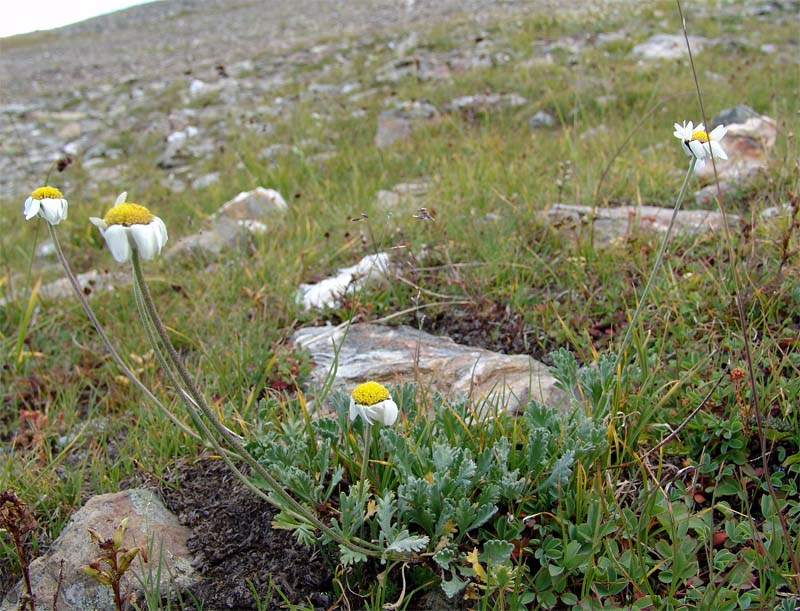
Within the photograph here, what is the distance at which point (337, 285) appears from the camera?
3365 millimetres

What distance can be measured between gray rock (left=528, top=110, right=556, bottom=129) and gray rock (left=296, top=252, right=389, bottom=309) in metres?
3.53

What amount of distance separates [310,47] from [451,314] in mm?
11830

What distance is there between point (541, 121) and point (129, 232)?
228 inches

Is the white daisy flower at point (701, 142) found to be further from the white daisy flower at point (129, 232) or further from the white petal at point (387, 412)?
the white daisy flower at point (129, 232)

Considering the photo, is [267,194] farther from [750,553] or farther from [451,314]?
[750,553]

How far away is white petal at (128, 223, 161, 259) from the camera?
123cm

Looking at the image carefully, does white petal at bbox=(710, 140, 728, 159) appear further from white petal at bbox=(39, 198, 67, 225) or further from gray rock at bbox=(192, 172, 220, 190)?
gray rock at bbox=(192, 172, 220, 190)

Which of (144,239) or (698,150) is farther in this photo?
(698,150)

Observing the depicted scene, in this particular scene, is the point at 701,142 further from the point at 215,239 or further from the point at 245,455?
the point at 215,239

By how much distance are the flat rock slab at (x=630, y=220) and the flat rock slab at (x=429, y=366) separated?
999mm

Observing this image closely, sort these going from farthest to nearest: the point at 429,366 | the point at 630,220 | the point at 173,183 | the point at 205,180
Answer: the point at 173,183
the point at 205,180
the point at 630,220
the point at 429,366

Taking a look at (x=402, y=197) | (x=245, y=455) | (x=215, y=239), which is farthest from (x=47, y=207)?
(x=402, y=197)

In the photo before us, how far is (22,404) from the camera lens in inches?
120

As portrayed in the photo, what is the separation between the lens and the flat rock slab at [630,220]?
326cm
